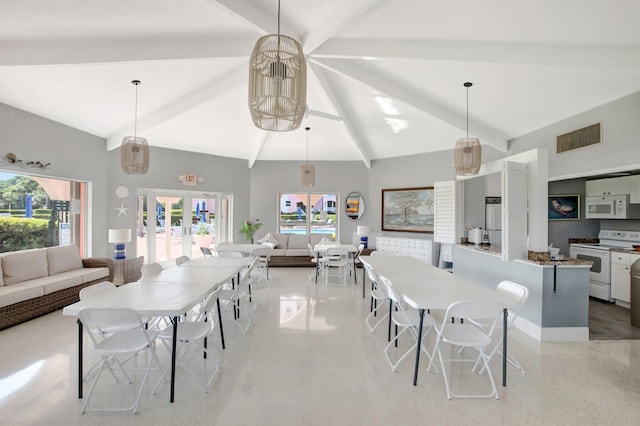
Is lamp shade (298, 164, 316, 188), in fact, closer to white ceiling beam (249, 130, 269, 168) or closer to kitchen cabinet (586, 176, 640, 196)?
white ceiling beam (249, 130, 269, 168)

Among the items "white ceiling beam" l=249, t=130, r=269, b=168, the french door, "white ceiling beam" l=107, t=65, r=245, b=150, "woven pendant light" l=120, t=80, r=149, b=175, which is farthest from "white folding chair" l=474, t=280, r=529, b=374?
the french door

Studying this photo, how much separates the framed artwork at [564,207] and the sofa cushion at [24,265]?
8646 mm

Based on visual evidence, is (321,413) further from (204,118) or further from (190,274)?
(204,118)

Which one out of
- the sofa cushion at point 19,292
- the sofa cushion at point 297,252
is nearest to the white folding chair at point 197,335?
the sofa cushion at point 19,292

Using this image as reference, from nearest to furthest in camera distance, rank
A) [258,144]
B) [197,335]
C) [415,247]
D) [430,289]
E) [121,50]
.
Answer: [197,335]
[430,289]
[121,50]
[415,247]
[258,144]

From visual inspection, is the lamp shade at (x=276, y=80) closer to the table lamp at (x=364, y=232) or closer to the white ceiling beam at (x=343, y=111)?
the white ceiling beam at (x=343, y=111)

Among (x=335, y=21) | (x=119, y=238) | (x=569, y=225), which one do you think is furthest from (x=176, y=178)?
(x=569, y=225)

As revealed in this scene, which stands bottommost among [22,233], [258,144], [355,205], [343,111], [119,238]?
[119,238]

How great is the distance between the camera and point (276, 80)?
2344 millimetres

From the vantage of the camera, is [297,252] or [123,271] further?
[297,252]

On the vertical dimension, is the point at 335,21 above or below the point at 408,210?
above

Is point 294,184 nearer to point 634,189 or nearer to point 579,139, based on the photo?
point 579,139

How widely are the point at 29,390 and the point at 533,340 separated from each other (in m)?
4.90

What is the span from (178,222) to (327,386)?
6.63m
